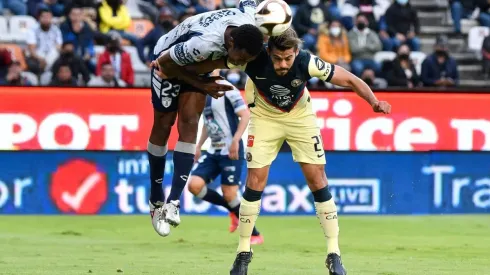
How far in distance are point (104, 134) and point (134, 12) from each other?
205 inches

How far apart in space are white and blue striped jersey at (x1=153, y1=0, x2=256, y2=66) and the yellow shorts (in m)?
0.71

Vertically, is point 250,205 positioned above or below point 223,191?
above

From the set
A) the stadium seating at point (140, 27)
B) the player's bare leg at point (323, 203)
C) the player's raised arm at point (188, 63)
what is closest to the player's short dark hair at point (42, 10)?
the stadium seating at point (140, 27)

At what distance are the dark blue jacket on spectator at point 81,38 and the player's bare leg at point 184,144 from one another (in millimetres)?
9334

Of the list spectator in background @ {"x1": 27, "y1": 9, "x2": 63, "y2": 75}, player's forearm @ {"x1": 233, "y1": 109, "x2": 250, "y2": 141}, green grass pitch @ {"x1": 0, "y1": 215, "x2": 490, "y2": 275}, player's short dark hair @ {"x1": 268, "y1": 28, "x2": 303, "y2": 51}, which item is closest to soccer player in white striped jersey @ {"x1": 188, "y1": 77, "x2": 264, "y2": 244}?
player's forearm @ {"x1": 233, "y1": 109, "x2": 250, "y2": 141}

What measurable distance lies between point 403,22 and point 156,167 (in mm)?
12708

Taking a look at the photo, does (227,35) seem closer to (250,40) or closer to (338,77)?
(250,40)

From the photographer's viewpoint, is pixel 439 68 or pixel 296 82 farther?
pixel 439 68

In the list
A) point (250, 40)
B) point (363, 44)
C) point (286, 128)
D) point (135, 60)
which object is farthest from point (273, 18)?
point (363, 44)

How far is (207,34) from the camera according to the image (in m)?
10.8

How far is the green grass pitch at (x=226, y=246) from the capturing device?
1155 cm

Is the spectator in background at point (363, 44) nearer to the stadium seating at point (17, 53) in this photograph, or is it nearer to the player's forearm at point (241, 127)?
the stadium seating at point (17, 53)

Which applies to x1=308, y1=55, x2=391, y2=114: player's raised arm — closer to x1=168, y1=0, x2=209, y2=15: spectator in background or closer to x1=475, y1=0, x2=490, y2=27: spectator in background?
x1=168, y1=0, x2=209, y2=15: spectator in background

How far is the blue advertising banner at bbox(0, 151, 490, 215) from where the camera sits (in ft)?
58.7
